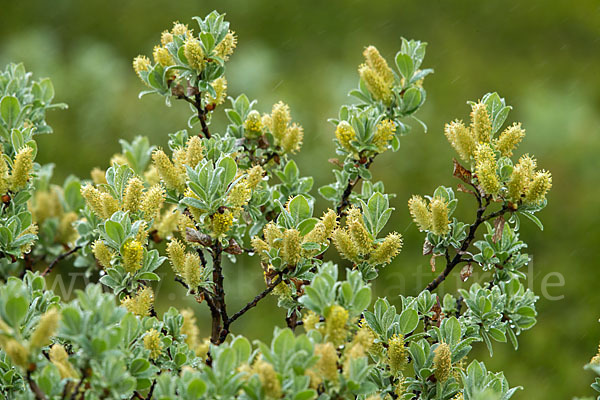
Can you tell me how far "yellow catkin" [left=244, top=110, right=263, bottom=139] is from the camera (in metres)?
1.32

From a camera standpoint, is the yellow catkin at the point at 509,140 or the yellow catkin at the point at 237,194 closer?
the yellow catkin at the point at 237,194

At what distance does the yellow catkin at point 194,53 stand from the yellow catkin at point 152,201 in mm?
236

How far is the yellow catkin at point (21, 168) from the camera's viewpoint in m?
1.18

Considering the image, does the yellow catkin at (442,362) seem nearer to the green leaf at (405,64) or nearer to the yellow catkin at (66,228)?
the green leaf at (405,64)

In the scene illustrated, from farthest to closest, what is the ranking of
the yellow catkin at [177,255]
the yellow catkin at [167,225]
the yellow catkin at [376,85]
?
the yellow catkin at [167,225]
the yellow catkin at [376,85]
the yellow catkin at [177,255]

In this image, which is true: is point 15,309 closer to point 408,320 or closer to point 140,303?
point 140,303

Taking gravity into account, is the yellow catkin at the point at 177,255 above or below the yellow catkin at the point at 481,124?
below

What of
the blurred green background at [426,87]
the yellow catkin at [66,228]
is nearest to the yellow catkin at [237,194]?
the yellow catkin at [66,228]

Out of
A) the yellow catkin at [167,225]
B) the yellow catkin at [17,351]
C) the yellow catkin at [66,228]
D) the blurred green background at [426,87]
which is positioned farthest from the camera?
the blurred green background at [426,87]

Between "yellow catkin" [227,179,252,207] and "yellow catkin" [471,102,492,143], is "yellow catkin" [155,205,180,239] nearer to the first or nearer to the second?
"yellow catkin" [227,179,252,207]

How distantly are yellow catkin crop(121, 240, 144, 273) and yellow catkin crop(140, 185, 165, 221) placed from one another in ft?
0.32

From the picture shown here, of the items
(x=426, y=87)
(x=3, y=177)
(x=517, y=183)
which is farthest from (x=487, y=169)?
(x=426, y=87)

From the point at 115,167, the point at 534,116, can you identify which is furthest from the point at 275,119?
the point at 534,116

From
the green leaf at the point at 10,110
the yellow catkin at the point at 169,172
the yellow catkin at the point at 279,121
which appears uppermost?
the yellow catkin at the point at 279,121
